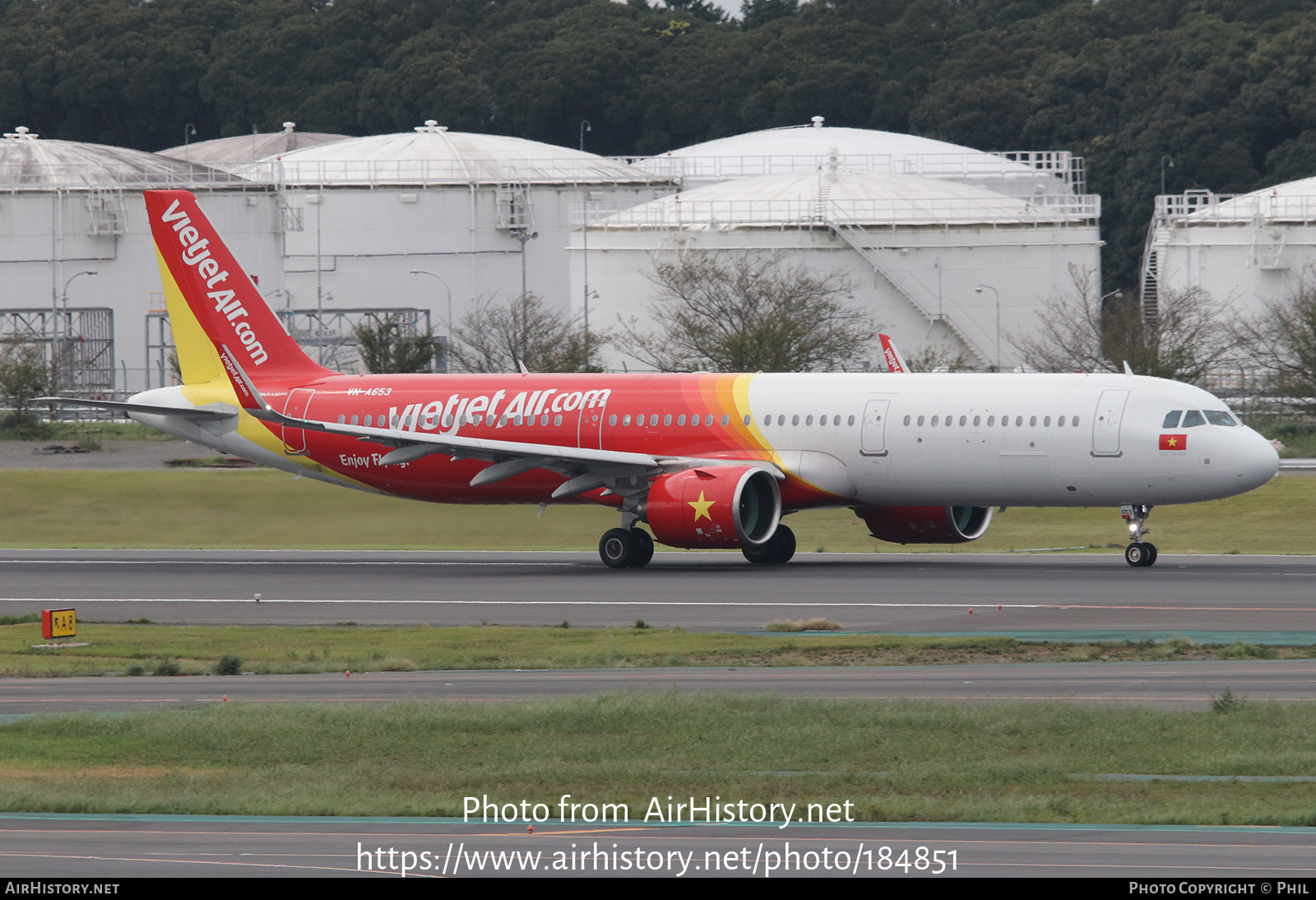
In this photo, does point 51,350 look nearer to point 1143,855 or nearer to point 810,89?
point 810,89

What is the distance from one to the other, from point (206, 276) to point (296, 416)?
4.22 m

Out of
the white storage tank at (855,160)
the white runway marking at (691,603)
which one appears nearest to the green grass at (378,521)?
the white runway marking at (691,603)

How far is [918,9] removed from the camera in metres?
156

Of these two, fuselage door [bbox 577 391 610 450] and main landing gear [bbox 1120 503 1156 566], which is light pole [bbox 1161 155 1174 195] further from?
main landing gear [bbox 1120 503 1156 566]

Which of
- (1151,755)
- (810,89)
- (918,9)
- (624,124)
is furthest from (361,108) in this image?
(1151,755)

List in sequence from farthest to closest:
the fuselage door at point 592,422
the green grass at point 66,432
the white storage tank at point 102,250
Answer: the white storage tank at point 102,250, the green grass at point 66,432, the fuselage door at point 592,422

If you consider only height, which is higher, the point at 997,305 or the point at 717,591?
the point at 997,305

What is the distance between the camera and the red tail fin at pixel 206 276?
45969 millimetres

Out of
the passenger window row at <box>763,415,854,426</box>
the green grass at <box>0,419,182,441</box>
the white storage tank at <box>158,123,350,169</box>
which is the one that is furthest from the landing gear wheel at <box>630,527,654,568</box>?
the white storage tank at <box>158,123,350,169</box>

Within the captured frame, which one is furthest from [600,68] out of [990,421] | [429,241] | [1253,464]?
[1253,464]

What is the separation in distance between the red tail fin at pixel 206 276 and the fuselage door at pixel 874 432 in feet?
50.9

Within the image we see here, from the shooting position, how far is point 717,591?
117ft

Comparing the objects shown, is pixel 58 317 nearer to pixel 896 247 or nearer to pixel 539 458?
pixel 896 247

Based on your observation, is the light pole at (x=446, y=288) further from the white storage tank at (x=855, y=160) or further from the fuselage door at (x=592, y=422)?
the fuselage door at (x=592, y=422)
